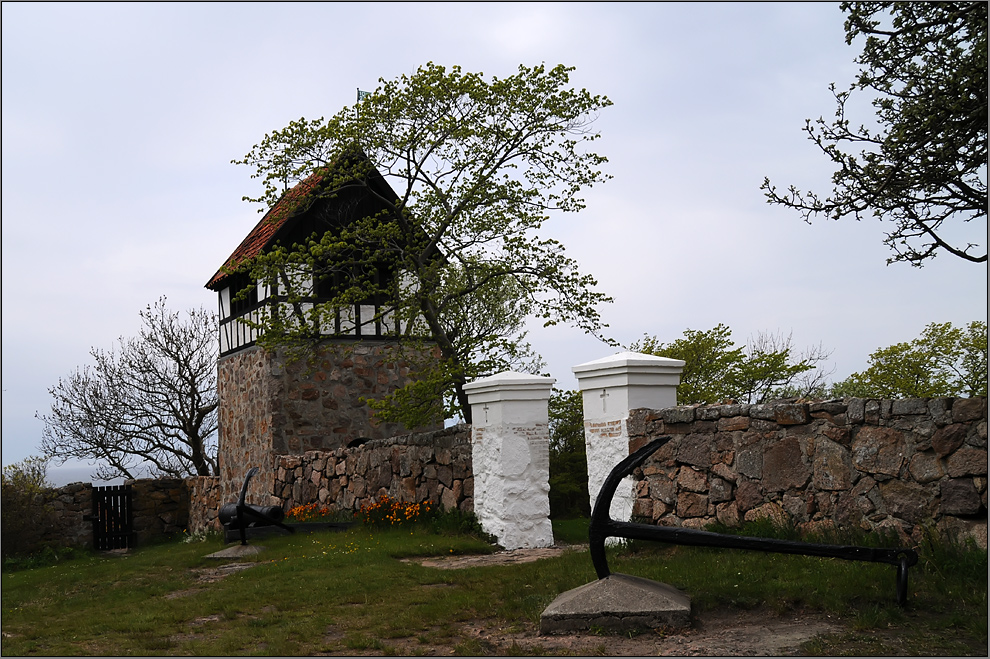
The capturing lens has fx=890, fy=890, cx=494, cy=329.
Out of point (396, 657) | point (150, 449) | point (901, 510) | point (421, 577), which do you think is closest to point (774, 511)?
point (901, 510)

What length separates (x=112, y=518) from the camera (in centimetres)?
1934

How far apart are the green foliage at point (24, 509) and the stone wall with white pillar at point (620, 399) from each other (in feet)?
36.9

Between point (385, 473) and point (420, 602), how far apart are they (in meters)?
6.22

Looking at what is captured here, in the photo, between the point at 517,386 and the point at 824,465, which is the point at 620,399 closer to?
the point at 517,386

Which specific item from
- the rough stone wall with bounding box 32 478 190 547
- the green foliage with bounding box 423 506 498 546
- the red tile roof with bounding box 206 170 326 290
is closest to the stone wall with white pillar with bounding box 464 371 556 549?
the green foliage with bounding box 423 506 498 546

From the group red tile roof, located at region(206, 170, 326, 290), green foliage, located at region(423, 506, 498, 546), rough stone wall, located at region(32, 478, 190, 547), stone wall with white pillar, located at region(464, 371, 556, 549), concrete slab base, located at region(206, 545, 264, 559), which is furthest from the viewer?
rough stone wall, located at region(32, 478, 190, 547)

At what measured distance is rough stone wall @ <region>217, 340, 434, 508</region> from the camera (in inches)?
680

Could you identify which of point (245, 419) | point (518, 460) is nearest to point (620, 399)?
point (518, 460)

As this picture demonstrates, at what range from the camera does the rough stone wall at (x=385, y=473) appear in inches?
434

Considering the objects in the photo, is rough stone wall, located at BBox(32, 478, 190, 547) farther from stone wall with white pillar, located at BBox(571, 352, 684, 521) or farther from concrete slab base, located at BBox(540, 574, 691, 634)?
concrete slab base, located at BBox(540, 574, 691, 634)

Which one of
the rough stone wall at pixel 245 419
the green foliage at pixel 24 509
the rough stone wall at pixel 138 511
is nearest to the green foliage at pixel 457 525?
the rough stone wall at pixel 245 419

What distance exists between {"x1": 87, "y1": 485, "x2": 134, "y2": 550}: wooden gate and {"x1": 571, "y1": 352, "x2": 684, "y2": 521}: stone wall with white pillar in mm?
14207

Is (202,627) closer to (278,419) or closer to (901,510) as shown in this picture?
(901,510)

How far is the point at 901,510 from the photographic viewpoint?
6266 mm
